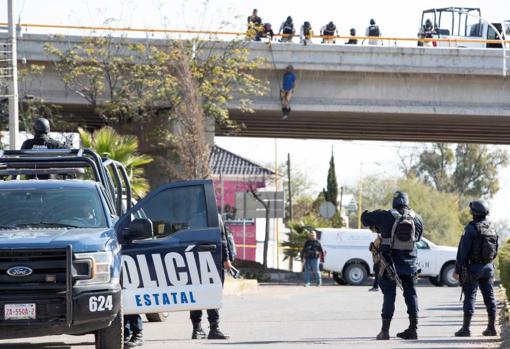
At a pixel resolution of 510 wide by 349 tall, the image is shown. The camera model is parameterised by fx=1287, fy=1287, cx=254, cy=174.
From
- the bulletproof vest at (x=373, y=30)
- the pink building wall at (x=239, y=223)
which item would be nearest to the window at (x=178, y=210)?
the bulletproof vest at (x=373, y=30)

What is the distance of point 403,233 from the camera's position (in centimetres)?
1530

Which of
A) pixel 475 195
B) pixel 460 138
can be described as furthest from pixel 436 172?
pixel 460 138

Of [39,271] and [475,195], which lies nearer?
[39,271]

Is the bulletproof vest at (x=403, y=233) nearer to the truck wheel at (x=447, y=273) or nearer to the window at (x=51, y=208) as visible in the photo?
the window at (x=51, y=208)

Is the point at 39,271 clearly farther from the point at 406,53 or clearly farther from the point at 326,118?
the point at 326,118

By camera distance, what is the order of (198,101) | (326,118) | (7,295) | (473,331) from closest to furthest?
(7,295)
(473,331)
(198,101)
(326,118)

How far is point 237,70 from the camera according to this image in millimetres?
39156

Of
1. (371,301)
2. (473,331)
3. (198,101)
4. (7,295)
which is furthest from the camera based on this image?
(198,101)

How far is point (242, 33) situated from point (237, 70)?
1.45 m

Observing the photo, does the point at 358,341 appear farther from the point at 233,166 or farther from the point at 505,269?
the point at 233,166

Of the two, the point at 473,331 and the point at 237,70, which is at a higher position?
the point at 237,70

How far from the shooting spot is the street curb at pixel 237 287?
29125 millimetres

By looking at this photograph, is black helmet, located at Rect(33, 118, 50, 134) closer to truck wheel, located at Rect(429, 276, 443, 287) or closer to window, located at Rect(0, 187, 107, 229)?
window, located at Rect(0, 187, 107, 229)

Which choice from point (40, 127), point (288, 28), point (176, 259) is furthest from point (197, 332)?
point (288, 28)
